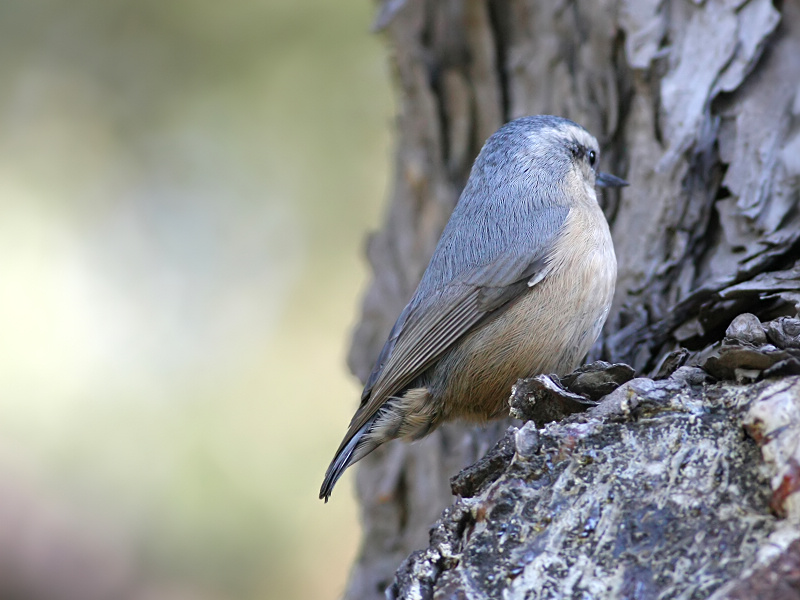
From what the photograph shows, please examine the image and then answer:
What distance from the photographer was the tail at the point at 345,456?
8.12 feet

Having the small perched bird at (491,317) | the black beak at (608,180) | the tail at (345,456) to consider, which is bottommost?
the tail at (345,456)

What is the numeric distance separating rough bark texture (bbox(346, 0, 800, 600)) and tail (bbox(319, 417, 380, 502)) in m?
0.40

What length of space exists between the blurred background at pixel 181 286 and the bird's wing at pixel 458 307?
1533mm

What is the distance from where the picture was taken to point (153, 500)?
4.16 m

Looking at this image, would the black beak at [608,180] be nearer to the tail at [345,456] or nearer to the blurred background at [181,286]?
the tail at [345,456]

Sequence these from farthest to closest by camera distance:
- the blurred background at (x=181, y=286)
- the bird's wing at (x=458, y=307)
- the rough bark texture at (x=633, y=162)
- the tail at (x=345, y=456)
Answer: the blurred background at (x=181, y=286) → the bird's wing at (x=458, y=307) → the tail at (x=345, y=456) → the rough bark texture at (x=633, y=162)

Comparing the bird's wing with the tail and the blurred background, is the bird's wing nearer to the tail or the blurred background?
the tail

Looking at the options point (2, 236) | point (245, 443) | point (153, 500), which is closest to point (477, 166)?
Result: point (245, 443)

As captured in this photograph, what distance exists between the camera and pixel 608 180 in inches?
114

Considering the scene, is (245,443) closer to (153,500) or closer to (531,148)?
(153,500)

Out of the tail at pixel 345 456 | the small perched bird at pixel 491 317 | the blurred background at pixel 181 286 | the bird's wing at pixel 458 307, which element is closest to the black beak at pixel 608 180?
the small perched bird at pixel 491 317

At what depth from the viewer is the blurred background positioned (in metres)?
4.11

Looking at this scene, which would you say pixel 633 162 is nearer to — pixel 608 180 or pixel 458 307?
pixel 608 180

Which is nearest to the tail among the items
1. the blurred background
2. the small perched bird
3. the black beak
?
the small perched bird
